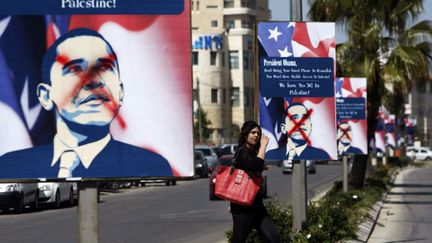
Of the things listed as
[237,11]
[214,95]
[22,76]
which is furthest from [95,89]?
[237,11]

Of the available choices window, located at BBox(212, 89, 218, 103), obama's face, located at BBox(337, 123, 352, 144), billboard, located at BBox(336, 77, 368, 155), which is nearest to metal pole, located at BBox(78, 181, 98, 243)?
billboard, located at BBox(336, 77, 368, 155)

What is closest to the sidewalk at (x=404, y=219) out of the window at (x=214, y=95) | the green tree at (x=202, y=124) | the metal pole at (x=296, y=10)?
the metal pole at (x=296, y=10)

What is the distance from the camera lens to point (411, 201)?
107 ft

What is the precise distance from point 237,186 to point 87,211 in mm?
2254

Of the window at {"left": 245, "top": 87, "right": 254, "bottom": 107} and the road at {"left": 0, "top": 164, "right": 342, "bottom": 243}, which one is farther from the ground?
the window at {"left": 245, "top": 87, "right": 254, "bottom": 107}

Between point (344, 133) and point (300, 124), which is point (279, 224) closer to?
point (300, 124)

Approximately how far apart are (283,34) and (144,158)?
6.43 m

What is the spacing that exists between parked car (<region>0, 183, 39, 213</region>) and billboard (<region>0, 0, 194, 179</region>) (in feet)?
63.9

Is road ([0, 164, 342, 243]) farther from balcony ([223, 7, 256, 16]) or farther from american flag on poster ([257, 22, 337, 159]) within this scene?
balcony ([223, 7, 256, 16])

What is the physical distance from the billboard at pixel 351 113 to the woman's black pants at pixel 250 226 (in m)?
14.4

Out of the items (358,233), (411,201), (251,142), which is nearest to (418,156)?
(411,201)

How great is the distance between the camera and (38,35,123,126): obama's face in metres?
7.62

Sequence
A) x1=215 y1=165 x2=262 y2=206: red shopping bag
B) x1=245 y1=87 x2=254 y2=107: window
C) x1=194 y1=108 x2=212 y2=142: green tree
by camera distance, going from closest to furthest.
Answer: x1=215 y1=165 x2=262 y2=206: red shopping bag, x1=194 y1=108 x2=212 y2=142: green tree, x1=245 y1=87 x2=254 y2=107: window

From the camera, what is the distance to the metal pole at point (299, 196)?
46.5 feet
